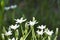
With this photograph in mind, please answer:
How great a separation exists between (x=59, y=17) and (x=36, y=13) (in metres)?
0.23

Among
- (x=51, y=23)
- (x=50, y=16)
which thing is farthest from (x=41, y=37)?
(x=50, y=16)

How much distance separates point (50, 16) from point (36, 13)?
17cm

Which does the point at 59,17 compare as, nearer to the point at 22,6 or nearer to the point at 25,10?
the point at 25,10

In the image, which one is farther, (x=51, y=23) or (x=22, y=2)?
(x=22, y=2)

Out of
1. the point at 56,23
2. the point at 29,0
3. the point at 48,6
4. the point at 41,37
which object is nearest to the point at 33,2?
the point at 29,0

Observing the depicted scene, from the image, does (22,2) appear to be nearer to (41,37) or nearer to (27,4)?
(27,4)

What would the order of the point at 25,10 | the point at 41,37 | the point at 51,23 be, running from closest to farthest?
the point at 41,37, the point at 51,23, the point at 25,10

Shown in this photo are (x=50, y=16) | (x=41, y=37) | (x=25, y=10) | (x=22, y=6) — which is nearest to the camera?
(x=41, y=37)

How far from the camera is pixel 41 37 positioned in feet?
4.47

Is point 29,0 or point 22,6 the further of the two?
point 22,6

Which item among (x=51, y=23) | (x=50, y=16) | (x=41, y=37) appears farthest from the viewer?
(x=50, y=16)

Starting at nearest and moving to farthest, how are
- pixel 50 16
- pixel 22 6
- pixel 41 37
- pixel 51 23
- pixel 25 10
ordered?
1. pixel 41 37
2. pixel 51 23
3. pixel 50 16
4. pixel 25 10
5. pixel 22 6

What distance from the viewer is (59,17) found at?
7.56ft

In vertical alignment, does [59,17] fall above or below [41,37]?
below
